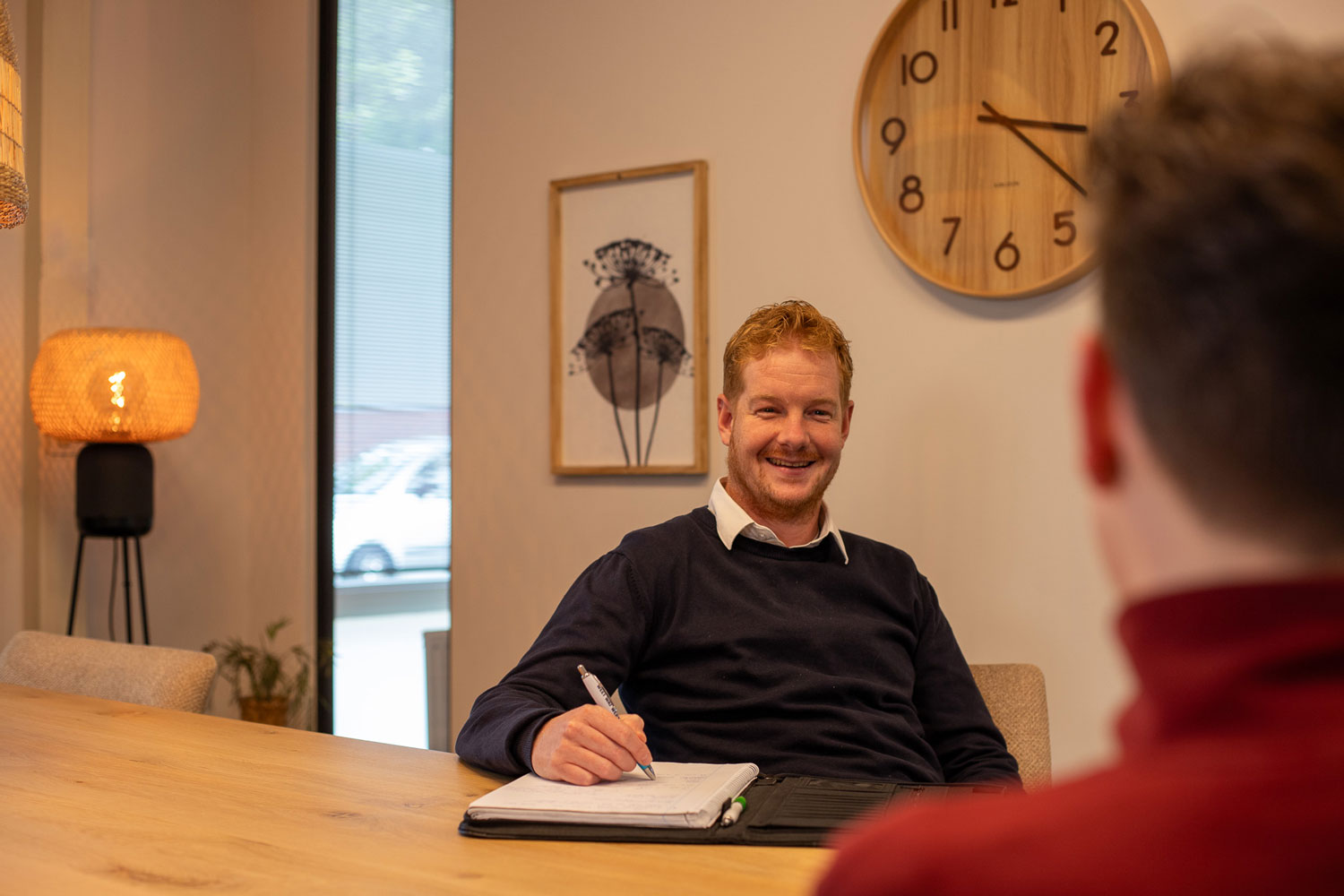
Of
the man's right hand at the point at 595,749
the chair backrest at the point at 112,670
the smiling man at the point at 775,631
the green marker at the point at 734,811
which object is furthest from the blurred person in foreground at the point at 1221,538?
the chair backrest at the point at 112,670

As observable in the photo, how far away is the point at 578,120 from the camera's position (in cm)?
288

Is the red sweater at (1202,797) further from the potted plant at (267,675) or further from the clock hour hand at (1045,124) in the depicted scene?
the potted plant at (267,675)

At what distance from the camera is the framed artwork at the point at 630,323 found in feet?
8.80

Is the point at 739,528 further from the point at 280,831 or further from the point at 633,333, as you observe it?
the point at 633,333

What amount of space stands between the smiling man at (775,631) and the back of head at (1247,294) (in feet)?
3.74

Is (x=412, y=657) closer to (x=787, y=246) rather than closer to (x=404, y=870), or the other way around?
(x=787, y=246)

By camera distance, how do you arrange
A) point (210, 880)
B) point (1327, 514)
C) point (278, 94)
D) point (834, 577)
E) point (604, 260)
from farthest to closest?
point (278, 94) → point (604, 260) → point (834, 577) → point (210, 880) → point (1327, 514)

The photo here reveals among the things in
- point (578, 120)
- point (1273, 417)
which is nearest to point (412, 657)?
point (578, 120)

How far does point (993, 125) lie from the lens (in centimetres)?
230

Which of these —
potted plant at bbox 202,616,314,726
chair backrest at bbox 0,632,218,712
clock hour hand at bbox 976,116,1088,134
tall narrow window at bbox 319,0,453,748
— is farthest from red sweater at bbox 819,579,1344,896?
potted plant at bbox 202,616,314,726

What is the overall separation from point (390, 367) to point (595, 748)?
7.93 feet

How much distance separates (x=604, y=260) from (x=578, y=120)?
39 centimetres

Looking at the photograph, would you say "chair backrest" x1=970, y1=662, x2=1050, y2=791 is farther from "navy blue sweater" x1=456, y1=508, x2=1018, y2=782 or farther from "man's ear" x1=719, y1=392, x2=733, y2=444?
"man's ear" x1=719, y1=392, x2=733, y2=444

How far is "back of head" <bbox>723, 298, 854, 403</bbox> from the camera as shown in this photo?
1856mm
